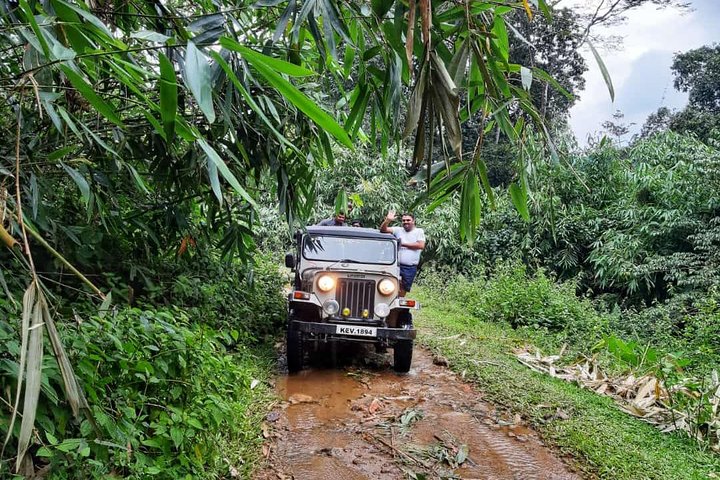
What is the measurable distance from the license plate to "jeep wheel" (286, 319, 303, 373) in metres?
0.44

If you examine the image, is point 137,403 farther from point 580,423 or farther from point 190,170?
point 580,423

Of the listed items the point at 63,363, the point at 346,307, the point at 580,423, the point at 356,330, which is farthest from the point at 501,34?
the point at 346,307

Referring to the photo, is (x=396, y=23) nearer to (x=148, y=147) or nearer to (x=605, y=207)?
(x=148, y=147)

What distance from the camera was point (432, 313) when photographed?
939 centimetres

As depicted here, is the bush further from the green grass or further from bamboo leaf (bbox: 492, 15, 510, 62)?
bamboo leaf (bbox: 492, 15, 510, 62)

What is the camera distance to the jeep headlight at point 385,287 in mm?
5305

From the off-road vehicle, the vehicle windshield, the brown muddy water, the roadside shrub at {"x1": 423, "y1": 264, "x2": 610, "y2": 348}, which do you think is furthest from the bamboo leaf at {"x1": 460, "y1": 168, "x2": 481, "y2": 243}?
the roadside shrub at {"x1": 423, "y1": 264, "x2": 610, "y2": 348}

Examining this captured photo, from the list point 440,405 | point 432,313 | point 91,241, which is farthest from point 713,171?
point 91,241

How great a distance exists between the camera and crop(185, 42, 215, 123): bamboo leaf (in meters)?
1.14

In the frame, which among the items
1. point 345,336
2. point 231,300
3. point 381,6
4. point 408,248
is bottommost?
point 345,336

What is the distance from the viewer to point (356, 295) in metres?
5.29

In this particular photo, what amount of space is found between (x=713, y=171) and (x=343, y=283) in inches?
306

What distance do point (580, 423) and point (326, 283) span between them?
2776 millimetres

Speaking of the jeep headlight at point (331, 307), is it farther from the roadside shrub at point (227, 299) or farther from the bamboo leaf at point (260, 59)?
the bamboo leaf at point (260, 59)
